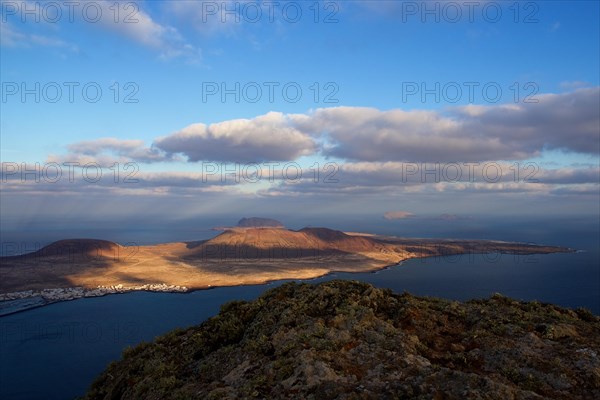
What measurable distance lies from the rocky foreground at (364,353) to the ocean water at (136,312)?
179 feet

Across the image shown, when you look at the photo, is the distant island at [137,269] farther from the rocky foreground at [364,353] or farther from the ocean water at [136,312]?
the rocky foreground at [364,353]

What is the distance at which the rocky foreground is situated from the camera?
8898 millimetres

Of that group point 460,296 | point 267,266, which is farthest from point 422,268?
point 267,266

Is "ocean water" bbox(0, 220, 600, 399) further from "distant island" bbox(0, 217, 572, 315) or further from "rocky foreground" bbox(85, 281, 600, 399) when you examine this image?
"rocky foreground" bbox(85, 281, 600, 399)

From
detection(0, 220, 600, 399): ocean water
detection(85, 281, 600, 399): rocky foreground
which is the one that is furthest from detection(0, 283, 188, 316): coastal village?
detection(85, 281, 600, 399): rocky foreground

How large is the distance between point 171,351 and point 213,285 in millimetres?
119138

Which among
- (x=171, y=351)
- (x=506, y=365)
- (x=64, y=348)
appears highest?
(x=506, y=365)

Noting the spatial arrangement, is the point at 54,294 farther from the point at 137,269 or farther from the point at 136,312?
the point at 137,269

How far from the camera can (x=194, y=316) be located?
92250mm

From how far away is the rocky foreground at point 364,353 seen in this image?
8898 mm

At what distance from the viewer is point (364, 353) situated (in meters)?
10.4

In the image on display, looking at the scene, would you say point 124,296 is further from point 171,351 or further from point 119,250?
point 171,351

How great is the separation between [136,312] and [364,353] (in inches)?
3972

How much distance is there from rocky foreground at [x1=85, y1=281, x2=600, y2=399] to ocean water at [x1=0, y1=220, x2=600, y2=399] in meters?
54.5
